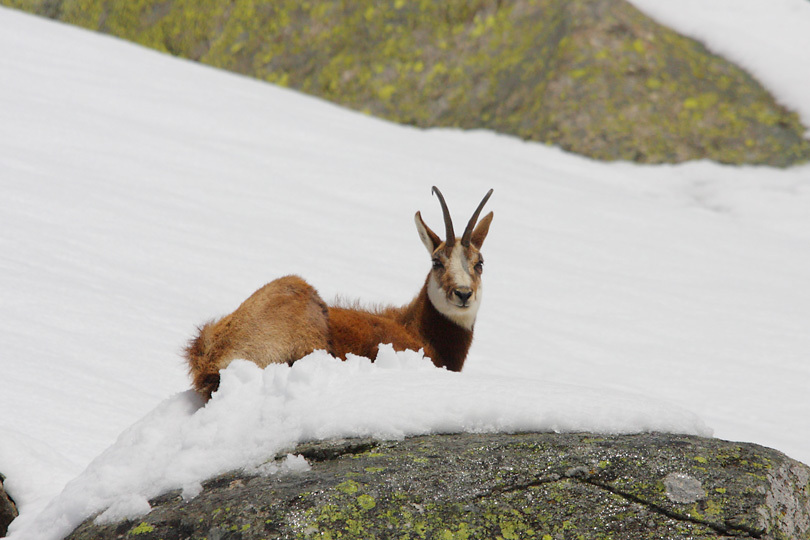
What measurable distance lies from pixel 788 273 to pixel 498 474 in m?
→ 9.80

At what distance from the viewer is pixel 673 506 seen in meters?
3.10

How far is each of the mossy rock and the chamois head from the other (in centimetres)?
899

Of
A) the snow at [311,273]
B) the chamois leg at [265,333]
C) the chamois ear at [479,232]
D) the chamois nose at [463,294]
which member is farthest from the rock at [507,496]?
the chamois ear at [479,232]

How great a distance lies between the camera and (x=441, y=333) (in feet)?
19.8

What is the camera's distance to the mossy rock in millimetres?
14094

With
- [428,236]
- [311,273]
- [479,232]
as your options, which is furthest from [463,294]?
[311,273]

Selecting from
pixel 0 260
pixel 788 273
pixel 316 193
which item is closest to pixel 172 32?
pixel 316 193

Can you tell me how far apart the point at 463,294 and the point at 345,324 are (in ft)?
3.45

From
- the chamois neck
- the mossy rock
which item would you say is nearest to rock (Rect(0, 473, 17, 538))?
the chamois neck

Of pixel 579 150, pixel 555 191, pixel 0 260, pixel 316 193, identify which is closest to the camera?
pixel 0 260

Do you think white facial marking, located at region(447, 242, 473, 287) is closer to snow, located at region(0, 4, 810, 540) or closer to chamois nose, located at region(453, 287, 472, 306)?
chamois nose, located at region(453, 287, 472, 306)

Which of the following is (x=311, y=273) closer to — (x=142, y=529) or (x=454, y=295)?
(x=454, y=295)

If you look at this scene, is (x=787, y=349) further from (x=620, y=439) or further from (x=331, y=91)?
(x=331, y=91)

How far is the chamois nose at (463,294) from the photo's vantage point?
583 centimetres
